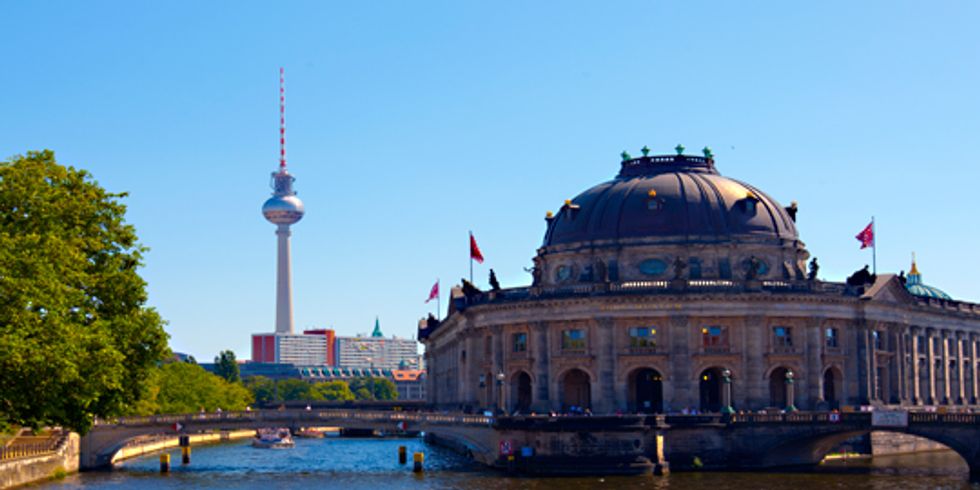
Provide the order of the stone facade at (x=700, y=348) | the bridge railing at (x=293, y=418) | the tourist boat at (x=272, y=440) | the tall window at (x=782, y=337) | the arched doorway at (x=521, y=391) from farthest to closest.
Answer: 1. the tourist boat at (x=272, y=440)
2. the arched doorway at (x=521, y=391)
3. the tall window at (x=782, y=337)
4. the stone facade at (x=700, y=348)
5. the bridge railing at (x=293, y=418)

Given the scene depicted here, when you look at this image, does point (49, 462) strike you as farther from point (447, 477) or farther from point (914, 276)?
point (914, 276)

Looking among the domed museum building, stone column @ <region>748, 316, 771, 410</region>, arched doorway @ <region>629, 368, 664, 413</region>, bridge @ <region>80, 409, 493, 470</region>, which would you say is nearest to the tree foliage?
the domed museum building

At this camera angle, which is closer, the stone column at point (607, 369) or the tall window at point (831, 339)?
the stone column at point (607, 369)

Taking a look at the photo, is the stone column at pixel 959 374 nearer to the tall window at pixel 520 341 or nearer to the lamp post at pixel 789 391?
the lamp post at pixel 789 391

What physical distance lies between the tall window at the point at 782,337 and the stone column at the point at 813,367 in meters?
1.40

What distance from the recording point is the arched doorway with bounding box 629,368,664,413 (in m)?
117

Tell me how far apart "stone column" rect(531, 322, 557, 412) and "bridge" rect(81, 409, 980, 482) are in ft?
48.7

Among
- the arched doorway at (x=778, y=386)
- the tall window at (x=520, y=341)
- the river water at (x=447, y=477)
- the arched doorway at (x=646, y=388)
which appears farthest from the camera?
the tall window at (x=520, y=341)

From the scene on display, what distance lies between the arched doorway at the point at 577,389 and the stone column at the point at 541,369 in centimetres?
284

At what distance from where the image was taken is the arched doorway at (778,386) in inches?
4596

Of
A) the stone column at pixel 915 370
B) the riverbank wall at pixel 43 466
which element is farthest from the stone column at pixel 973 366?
the riverbank wall at pixel 43 466

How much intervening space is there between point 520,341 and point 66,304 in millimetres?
61277

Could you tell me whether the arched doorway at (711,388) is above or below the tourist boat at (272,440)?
above

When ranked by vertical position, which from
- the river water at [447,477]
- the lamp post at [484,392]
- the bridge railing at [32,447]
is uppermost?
the lamp post at [484,392]
